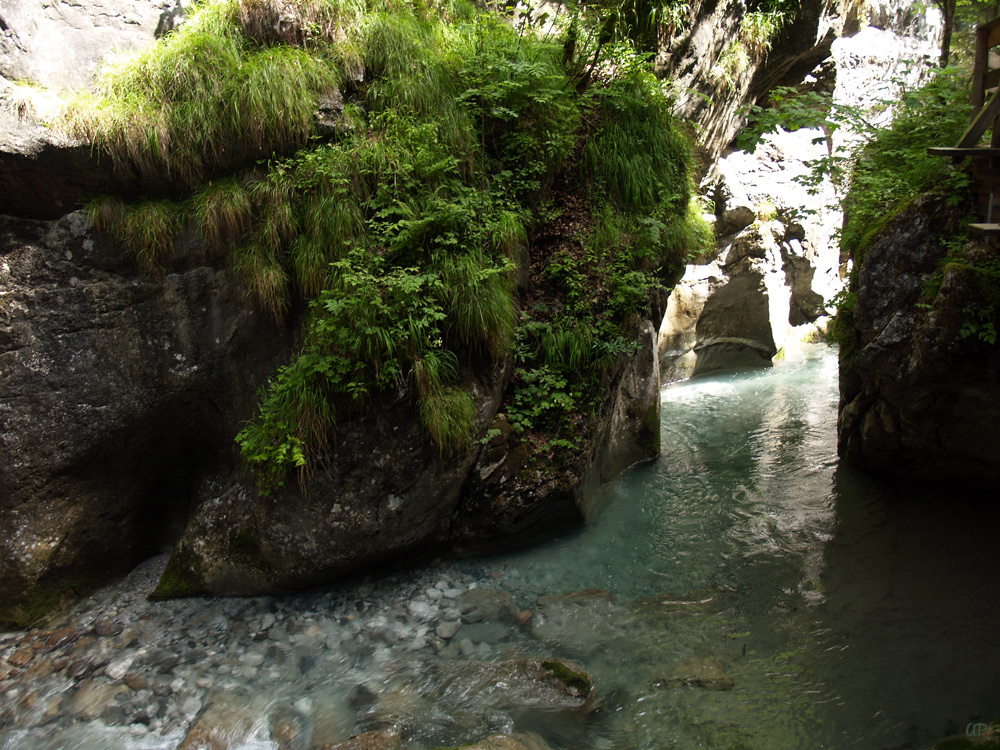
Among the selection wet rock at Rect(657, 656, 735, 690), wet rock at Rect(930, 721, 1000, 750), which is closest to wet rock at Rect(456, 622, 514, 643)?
wet rock at Rect(657, 656, 735, 690)

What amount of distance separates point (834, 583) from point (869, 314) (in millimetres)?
3056

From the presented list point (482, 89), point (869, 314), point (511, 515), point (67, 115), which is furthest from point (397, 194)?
point (869, 314)

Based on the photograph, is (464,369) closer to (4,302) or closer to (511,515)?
(511,515)

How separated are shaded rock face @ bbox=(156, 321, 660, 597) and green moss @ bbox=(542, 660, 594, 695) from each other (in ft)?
5.97

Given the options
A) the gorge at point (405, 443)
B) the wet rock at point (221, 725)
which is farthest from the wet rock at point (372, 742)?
the wet rock at point (221, 725)

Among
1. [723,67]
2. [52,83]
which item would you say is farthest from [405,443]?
[723,67]

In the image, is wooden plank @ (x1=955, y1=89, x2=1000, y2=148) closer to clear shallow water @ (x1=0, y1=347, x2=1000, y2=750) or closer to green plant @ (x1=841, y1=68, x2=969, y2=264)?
green plant @ (x1=841, y1=68, x2=969, y2=264)

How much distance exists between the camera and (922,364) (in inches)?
215

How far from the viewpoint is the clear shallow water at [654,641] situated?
3.61m

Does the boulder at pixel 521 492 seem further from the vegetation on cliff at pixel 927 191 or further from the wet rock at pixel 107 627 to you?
the vegetation on cliff at pixel 927 191

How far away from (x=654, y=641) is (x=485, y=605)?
1.41 m

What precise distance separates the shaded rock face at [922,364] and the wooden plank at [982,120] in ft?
2.69

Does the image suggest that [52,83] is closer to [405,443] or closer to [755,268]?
[405,443]

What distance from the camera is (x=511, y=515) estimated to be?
559 centimetres
